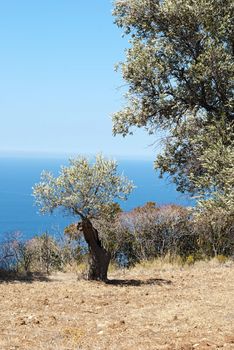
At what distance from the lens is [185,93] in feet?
44.3

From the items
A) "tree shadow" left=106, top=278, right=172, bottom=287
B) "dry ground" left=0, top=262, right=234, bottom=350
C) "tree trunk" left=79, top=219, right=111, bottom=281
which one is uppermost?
"tree trunk" left=79, top=219, right=111, bottom=281

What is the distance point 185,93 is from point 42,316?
6.67 m

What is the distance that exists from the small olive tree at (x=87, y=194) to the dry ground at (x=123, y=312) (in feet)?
3.35

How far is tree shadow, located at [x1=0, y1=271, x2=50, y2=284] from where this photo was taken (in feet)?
58.0

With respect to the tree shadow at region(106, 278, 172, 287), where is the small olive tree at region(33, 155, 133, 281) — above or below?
above

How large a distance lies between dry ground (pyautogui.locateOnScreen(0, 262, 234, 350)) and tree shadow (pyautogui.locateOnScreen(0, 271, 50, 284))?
0.52 metres

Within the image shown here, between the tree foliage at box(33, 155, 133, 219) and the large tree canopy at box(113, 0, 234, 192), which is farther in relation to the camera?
the tree foliage at box(33, 155, 133, 219)

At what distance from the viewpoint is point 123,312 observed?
12.4 m

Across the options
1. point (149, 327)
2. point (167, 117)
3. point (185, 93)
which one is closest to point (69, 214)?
point (167, 117)

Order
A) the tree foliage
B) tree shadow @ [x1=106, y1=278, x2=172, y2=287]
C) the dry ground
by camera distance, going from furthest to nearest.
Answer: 1. the tree foliage
2. tree shadow @ [x1=106, y1=278, x2=172, y2=287]
3. the dry ground

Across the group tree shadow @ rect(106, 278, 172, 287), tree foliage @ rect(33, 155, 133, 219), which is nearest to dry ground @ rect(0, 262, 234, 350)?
tree shadow @ rect(106, 278, 172, 287)

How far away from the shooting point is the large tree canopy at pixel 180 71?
1257 centimetres

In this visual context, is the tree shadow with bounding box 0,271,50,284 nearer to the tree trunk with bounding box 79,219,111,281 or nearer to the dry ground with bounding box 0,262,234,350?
the dry ground with bounding box 0,262,234,350

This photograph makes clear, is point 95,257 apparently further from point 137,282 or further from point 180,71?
point 180,71
